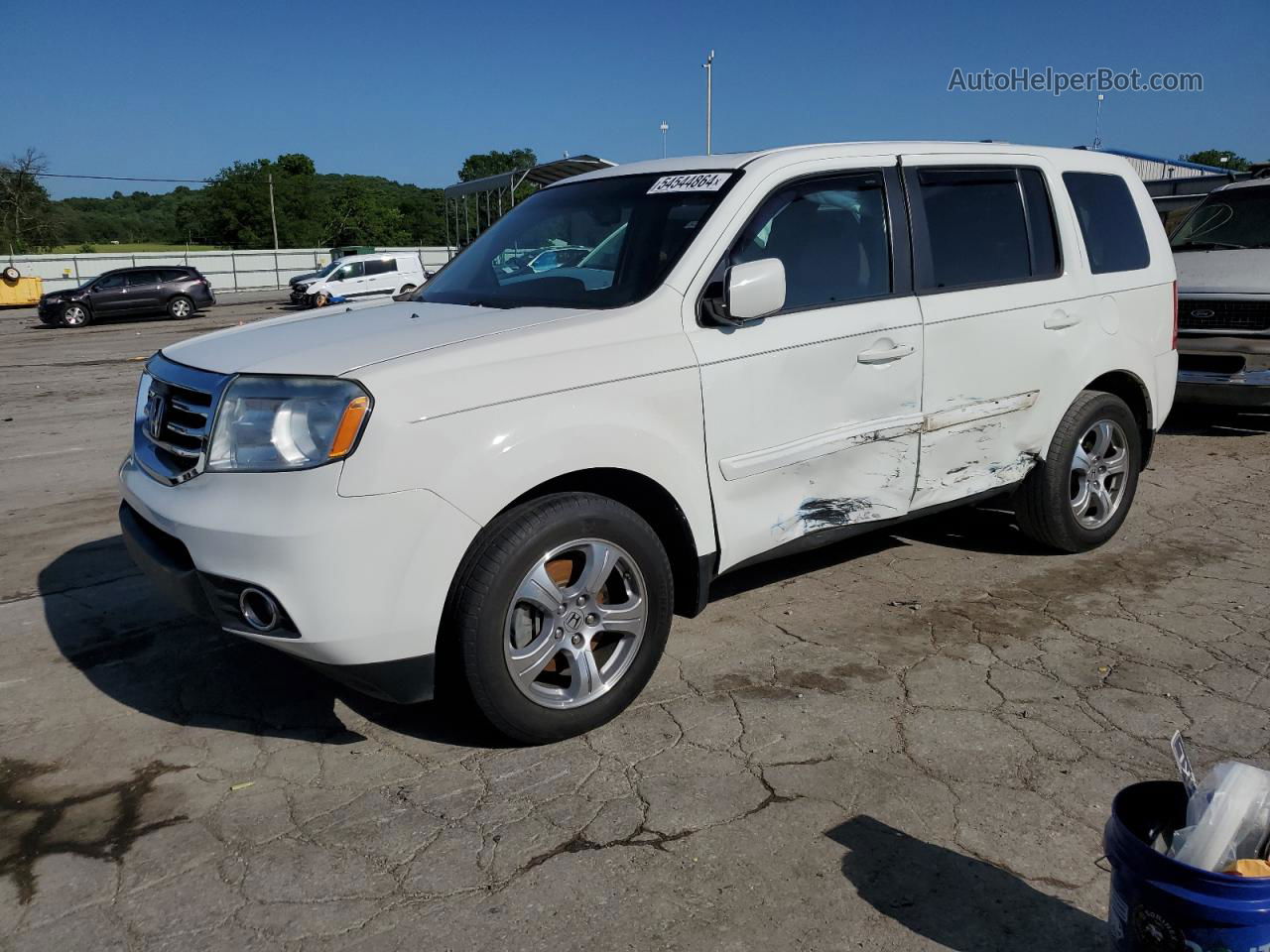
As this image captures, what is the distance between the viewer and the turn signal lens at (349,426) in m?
2.82

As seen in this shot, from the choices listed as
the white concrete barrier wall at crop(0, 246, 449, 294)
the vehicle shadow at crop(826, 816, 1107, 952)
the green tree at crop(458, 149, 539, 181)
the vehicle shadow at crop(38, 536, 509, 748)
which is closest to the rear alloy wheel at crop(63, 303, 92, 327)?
the white concrete barrier wall at crop(0, 246, 449, 294)

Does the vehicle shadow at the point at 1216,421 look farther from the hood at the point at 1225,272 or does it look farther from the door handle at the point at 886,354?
the door handle at the point at 886,354

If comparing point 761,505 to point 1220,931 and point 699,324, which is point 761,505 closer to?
point 699,324

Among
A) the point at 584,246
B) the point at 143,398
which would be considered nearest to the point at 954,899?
the point at 584,246

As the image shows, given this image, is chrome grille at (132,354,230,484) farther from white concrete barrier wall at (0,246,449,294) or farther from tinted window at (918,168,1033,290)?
white concrete barrier wall at (0,246,449,294)

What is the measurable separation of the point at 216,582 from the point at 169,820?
0.70m

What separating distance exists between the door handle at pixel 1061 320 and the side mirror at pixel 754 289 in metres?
1.80

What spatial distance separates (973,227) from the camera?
4500mm

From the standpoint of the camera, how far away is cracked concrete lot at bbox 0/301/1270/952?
8.24 feet

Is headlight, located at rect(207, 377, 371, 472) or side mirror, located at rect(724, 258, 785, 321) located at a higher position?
side mirror, located at rect(724, 258, 785, 321)

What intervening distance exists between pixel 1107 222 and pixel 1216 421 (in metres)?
4.99

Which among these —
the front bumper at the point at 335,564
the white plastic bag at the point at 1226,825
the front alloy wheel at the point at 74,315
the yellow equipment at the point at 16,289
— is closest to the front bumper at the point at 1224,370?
the white plastic bag at the point at 1226,825

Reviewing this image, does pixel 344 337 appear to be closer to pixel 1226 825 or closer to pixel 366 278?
pixel 1226 825

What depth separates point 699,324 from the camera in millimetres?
3521
